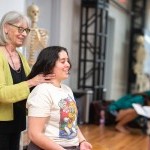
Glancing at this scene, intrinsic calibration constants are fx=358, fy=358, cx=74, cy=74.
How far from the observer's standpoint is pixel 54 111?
170 centimetres

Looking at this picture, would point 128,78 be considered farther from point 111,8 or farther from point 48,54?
point 48,54

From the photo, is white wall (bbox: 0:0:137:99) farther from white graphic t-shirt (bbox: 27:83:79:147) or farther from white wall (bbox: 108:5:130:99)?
white graphic t-shirt (bbox: 27:83:79:147)

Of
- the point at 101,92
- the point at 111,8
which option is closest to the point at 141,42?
the point at 111,8

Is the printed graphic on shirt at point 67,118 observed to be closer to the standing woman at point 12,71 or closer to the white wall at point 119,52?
the standing woman at point 12,71

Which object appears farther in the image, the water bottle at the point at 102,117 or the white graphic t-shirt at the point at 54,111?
the water bottle at the point at 102,117

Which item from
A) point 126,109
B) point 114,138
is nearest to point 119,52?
point 126,109

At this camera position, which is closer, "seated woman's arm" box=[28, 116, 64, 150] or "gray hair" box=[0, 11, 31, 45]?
"seated woman's arm" box=[28, 116, 64, 150]

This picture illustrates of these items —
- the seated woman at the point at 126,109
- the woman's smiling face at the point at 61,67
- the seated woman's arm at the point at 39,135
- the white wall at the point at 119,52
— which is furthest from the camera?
the white wall at the point at 119,52

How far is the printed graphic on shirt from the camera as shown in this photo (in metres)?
1.71

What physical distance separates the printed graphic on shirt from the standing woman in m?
0.31

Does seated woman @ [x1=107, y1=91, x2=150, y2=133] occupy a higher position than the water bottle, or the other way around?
seated woman @ [x1=107, y1=91, x2=150, y2=133]

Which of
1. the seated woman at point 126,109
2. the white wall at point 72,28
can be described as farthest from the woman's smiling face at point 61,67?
the seated woman at point 126,109

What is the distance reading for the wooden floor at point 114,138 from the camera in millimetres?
4905

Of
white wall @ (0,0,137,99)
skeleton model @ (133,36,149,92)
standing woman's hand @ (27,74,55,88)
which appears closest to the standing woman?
standing woman's hand @ (27,74,55,88)
